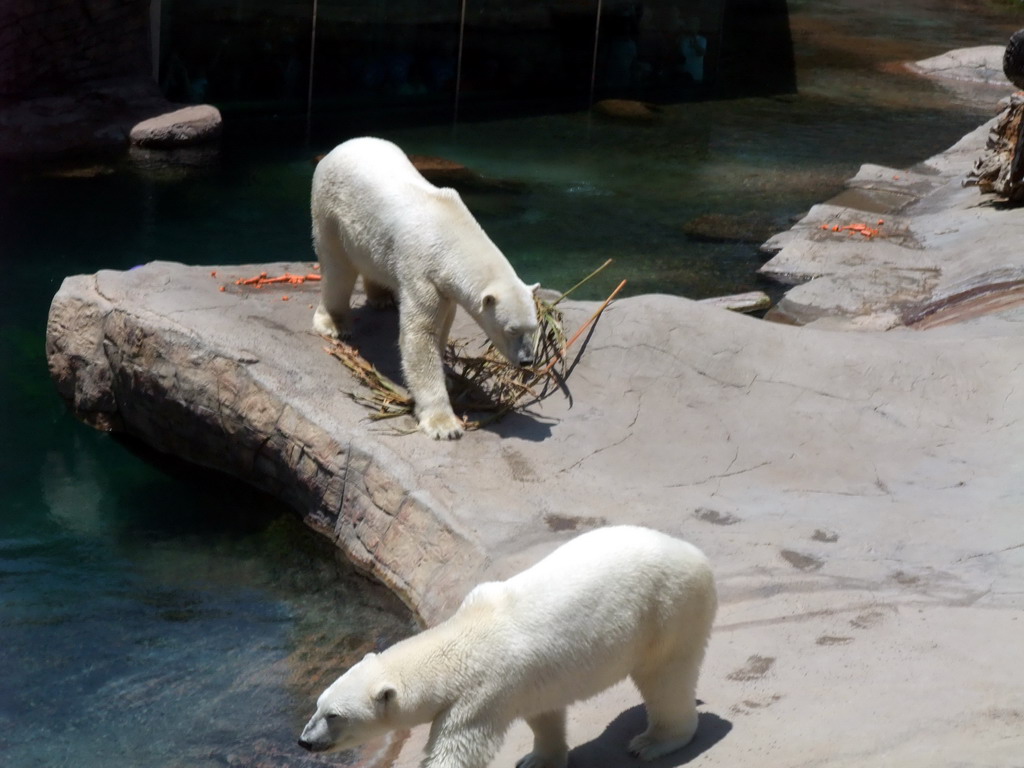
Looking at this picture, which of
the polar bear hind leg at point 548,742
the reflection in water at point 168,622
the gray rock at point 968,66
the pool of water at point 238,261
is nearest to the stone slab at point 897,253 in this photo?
the pool of water at point 238,261

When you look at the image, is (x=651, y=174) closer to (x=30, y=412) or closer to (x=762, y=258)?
(x=762, y=258)

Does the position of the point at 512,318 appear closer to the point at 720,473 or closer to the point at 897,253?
Answer: the point at 720,473

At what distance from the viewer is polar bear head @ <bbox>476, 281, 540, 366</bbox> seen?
591cm

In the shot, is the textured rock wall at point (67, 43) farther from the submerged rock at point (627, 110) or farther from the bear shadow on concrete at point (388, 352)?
the bear shadow on concrete at point (388, 352)

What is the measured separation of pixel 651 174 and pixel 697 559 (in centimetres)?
1090

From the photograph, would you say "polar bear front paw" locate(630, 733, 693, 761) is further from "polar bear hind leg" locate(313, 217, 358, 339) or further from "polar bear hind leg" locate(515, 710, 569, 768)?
"polar bear hind leg" locate(313, 217, 358, 339)

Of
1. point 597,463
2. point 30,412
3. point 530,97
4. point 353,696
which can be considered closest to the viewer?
point 353,696

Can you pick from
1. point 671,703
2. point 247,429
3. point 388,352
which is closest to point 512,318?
point 388,352

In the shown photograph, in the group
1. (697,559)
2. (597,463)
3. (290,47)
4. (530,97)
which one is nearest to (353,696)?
(697,559)

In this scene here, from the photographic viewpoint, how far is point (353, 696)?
11.5 feet

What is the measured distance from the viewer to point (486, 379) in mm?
6590

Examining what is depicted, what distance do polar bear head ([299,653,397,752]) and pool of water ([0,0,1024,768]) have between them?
117 centimetres

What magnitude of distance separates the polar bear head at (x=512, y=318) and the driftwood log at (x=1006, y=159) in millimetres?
6183

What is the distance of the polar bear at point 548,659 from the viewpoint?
354 cm
